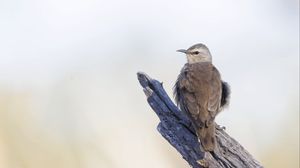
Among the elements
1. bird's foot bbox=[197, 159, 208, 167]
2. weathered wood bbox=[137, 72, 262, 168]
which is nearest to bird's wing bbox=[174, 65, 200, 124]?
weathered wood bbox=[137, 72, 262, 168]

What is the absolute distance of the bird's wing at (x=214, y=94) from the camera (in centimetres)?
460

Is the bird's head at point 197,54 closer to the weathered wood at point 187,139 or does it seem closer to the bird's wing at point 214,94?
the bird's wing at point 214,94

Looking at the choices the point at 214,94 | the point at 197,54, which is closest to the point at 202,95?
the point at 214,94

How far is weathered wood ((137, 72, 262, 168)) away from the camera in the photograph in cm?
402

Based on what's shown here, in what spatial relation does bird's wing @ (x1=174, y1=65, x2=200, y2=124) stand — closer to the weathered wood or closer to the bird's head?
the weathered wood

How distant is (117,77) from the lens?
614cm

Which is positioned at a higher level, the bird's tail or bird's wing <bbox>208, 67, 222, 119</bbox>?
bird's wing <bbox>208, 67, 222, 119</bbox>

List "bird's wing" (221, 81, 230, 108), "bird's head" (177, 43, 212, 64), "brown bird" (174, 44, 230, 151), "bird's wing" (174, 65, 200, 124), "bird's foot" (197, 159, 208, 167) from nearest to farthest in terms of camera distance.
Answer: "bird's foot" (197, 159, 208, 167)
"brown bird" (174, 44, 230, 151)
"bird's wing" (174, 65, 200, 124)
"bird's wing" (221, 81, 230, 108)
"bird's head" (177, 43, 212, 64)

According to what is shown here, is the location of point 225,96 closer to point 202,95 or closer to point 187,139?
point 202,95

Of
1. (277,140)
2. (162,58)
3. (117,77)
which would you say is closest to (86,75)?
(117,77)

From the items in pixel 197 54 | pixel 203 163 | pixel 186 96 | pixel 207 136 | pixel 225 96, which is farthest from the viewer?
pixel 197 54

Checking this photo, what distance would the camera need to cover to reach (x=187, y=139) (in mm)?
4223

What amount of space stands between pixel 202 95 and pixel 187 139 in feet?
1.70

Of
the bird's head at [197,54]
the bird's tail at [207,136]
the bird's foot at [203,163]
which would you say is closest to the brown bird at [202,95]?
the bird's tail at [207,136]
